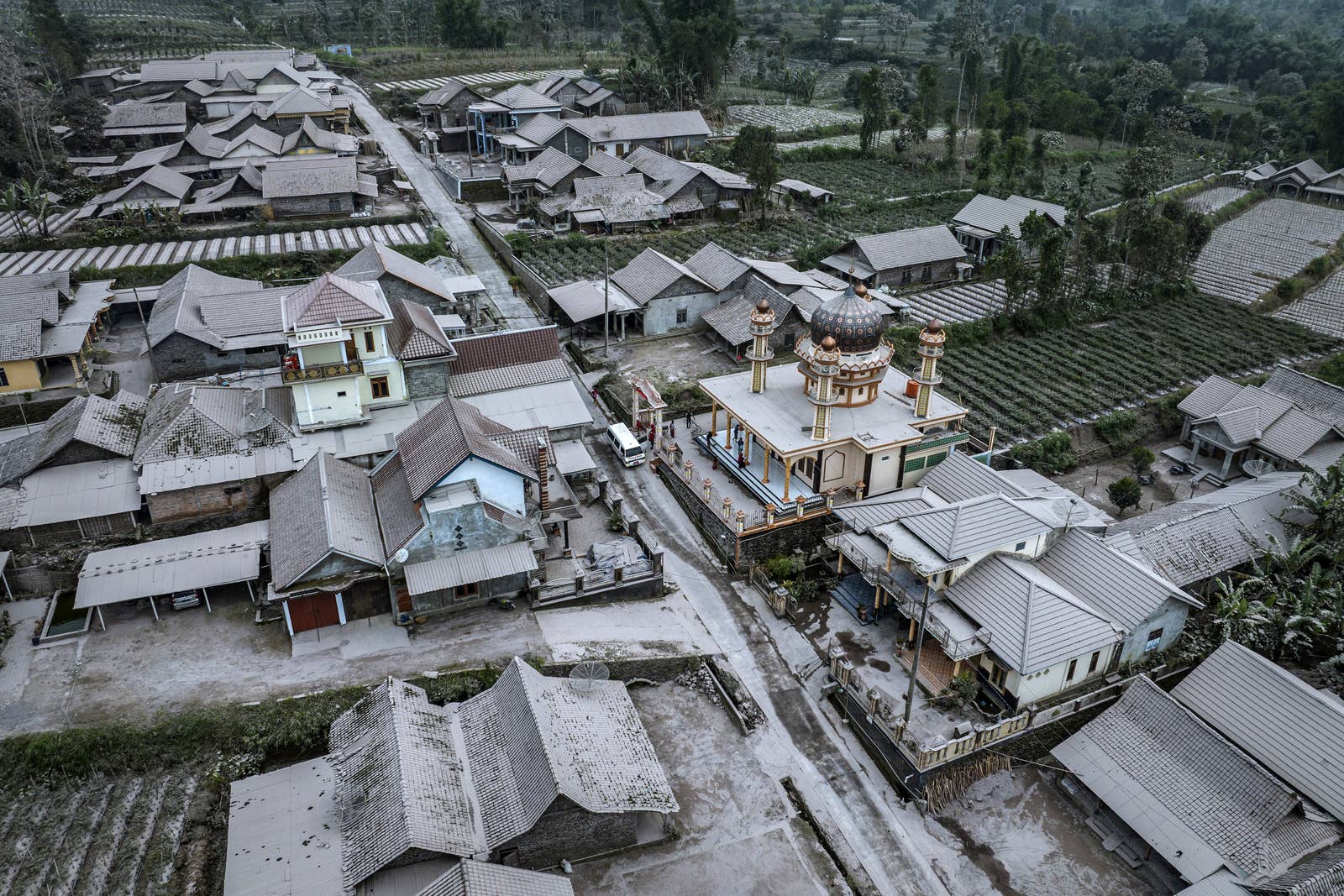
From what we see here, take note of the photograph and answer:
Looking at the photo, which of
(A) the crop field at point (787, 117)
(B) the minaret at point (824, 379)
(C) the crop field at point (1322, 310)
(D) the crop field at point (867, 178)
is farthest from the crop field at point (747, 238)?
(A) the crop field at point (787, 117)

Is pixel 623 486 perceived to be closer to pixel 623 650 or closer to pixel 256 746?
pixel 623 650

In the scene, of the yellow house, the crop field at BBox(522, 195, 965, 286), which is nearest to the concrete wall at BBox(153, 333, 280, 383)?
the yellow house

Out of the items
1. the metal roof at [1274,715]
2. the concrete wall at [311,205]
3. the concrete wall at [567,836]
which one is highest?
the concrete wall at [311,205]

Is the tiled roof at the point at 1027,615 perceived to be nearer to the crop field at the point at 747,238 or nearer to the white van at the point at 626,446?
the white van at the point at 626,446

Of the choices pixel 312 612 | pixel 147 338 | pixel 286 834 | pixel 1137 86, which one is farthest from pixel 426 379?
pixel 1137 86

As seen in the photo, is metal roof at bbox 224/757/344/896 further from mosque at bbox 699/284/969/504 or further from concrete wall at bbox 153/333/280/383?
concrete wall at bbox 153/333/280/383

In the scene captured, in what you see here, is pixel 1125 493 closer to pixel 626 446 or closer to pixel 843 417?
pixel 843 417
